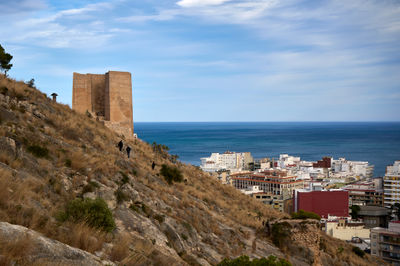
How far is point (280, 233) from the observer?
1557 centimetres

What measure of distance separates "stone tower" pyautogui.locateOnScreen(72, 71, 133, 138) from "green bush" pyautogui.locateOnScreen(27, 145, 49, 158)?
1171cm

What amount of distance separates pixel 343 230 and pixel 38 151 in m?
37.4

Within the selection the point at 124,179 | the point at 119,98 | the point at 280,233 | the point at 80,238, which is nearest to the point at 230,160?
the point at 119,98

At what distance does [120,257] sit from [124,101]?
17.4m

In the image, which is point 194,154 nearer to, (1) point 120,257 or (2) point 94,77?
(2) point 94,77

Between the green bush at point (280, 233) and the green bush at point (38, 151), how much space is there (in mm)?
10494

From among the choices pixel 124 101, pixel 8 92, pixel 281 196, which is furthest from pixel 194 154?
pixel 8 92

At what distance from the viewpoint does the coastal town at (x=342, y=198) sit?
35469mm

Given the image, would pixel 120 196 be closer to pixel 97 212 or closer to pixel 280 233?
pixel 97 212

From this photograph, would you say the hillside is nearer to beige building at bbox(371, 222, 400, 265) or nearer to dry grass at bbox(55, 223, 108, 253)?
dry grass at bbox(55, 223, 108, 253)

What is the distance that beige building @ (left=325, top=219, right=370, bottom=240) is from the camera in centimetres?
3838

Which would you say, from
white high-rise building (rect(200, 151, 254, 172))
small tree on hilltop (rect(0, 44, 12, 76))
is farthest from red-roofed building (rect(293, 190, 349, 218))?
white high-rise building (rect(200, 151, 254, 172))

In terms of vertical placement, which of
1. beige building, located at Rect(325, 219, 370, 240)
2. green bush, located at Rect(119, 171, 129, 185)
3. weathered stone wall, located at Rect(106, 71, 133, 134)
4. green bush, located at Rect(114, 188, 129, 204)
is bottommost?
beige building, located at Rect(325, 219, 370, 240)

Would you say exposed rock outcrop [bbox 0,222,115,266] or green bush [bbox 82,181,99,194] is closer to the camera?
exposed rock outcrop [bbox 0,222,115,266]
